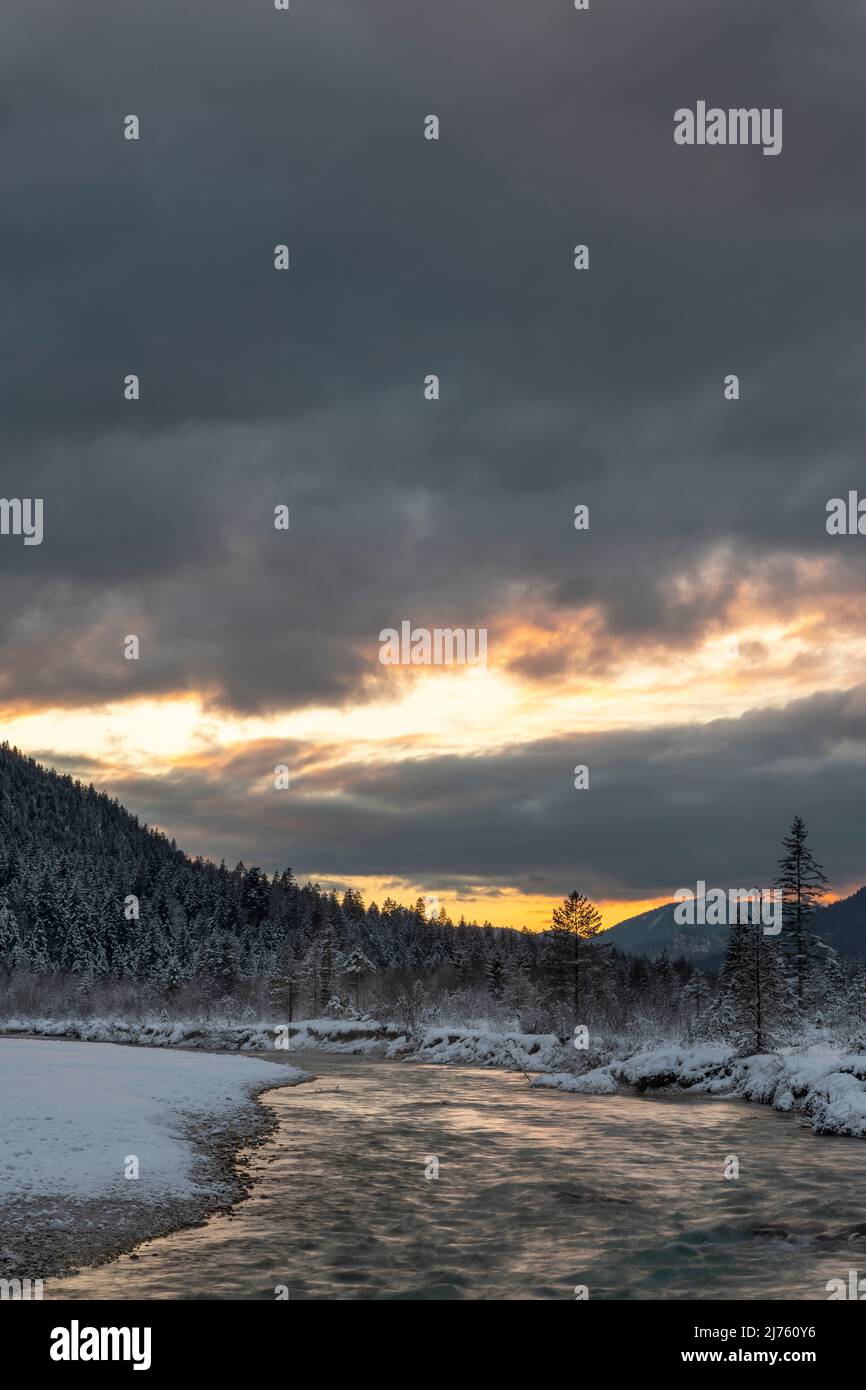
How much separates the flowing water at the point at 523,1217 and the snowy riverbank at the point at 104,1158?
0.86 meters

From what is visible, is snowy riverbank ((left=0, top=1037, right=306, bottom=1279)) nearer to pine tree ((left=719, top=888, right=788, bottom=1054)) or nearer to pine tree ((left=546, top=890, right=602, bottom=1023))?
pine tree ((left=719, top=888, right=788, bottom=1054))

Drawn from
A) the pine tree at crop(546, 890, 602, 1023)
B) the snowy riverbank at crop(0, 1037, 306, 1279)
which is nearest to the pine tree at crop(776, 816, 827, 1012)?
the pine tree at crop(546, 890, 602, 1023)

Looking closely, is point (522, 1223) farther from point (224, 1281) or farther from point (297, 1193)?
point (224, 1281)

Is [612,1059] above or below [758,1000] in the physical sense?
below

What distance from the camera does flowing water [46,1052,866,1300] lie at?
14930 mm

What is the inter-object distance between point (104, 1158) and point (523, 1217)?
9.27 m

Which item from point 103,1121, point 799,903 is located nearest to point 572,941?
Result: point 799,903

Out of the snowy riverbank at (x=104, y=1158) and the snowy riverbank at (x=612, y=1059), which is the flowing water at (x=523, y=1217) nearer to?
the snowy riverbank at (x=104, y=1158)

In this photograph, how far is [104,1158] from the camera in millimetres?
21859

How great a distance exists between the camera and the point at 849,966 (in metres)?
126

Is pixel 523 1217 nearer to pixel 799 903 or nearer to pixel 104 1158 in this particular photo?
pixel 104 1158

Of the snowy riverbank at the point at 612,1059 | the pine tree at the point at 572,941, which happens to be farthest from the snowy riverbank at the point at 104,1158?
the pine tree at the point at 572,941

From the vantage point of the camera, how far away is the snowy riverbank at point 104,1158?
654 inches
